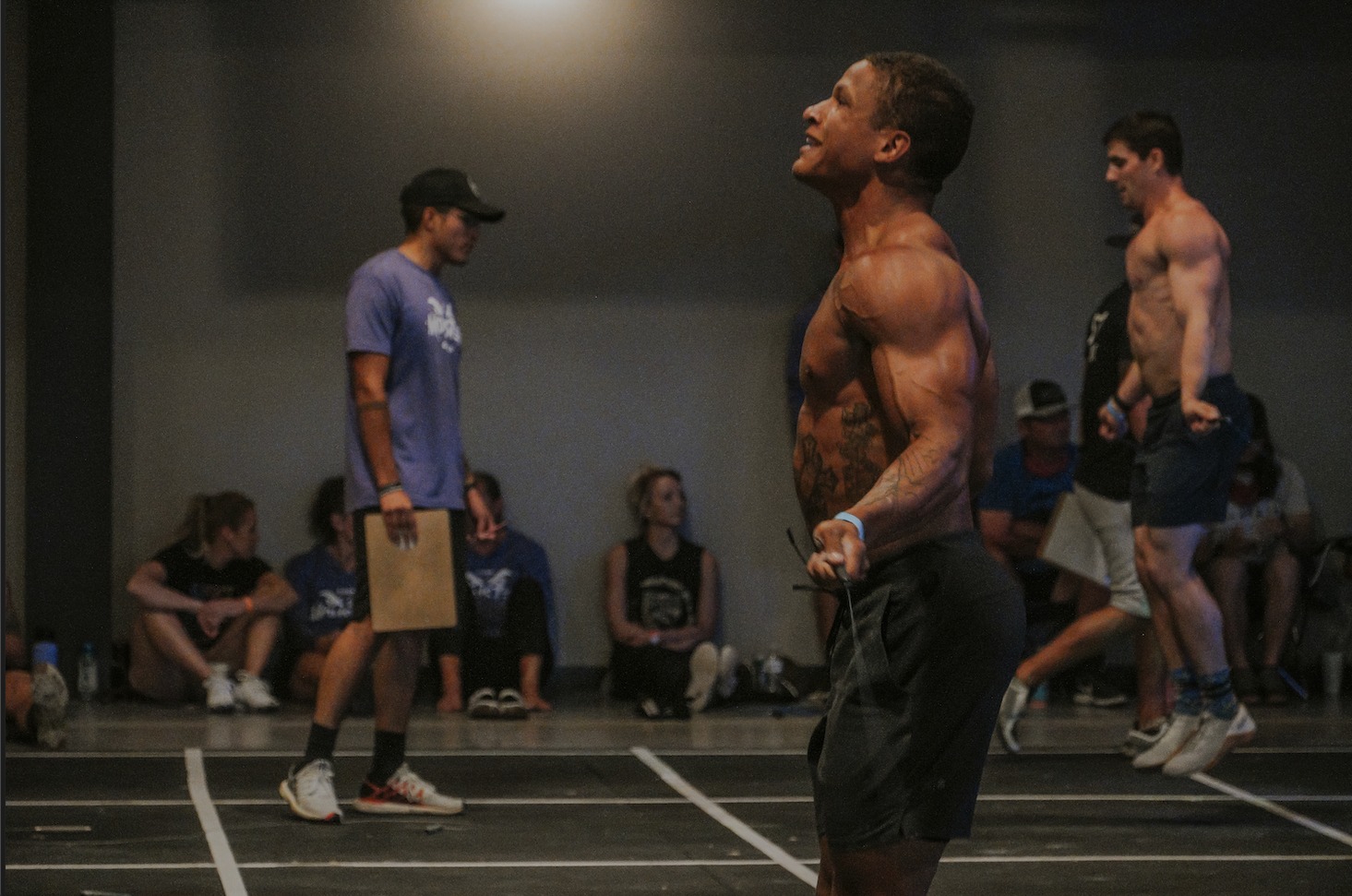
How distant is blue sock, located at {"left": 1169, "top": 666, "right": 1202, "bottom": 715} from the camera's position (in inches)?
227

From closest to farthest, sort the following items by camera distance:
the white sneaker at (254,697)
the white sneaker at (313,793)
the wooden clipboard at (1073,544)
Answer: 1. the white sneaker at (313,793)
2. the wooden clipboard at (1073,544)
3. the white sneaker at (254,697)

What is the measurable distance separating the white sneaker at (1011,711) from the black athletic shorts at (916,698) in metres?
3.68

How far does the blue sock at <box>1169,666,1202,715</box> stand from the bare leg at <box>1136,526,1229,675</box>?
0.15m

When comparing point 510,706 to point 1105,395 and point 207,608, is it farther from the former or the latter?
point 1105,395

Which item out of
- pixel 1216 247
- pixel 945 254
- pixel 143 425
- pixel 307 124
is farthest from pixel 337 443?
pixel 945 254

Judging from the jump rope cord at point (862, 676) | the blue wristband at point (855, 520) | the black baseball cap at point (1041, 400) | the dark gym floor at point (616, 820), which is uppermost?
the black baseball cap at point (1041, 400)

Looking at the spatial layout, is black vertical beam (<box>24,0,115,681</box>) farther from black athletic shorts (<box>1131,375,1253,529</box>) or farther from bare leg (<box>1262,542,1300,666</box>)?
bare leg (<box>1262,542,1300,666</box>)

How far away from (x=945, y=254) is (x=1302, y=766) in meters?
4.11

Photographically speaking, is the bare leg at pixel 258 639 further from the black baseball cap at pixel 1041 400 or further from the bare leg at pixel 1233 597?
the bare leg at pixel 1233 597

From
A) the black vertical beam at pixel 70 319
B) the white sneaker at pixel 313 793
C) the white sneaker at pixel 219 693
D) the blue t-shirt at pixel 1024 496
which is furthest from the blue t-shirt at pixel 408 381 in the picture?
the black vertical beam at pixel 70 319

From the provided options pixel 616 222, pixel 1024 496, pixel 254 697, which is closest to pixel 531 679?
pixel 254 697

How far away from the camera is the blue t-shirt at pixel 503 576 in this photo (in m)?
8.67

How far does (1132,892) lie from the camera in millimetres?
4293

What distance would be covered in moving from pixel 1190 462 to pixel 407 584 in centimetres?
234
